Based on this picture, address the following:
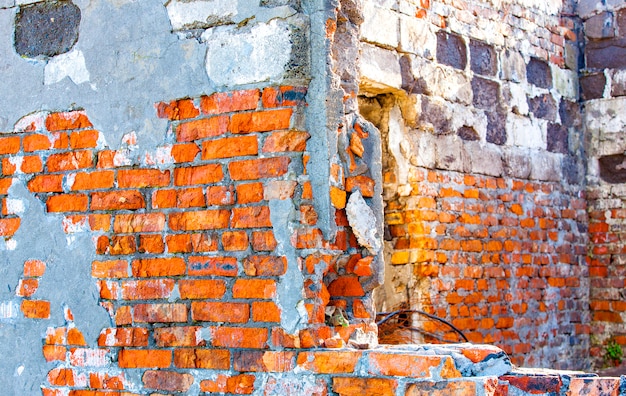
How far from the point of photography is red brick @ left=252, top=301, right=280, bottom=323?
119 inches

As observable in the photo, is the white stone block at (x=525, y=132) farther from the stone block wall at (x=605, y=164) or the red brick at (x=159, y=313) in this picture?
the red brick at (x=159, y=313)

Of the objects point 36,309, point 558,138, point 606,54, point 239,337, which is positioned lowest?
point 239,337

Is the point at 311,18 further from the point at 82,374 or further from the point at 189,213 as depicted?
the point at 82,374

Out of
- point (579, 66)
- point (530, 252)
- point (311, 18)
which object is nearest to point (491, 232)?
point (530, 252)

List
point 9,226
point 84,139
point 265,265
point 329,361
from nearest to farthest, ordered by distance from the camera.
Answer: point 329,361 < point 265,265 < point 84,139 < point 9,226

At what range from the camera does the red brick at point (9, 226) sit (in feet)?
11.6

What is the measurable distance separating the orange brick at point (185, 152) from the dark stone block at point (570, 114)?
4048 mm

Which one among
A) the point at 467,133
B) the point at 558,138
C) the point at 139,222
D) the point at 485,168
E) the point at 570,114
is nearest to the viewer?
the point at 139,222

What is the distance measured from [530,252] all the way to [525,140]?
0.77m

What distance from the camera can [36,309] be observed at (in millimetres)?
3457

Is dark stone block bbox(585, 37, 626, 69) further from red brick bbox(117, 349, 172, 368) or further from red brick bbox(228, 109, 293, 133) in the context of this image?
red brick bbox(117, 349, 172, 368)

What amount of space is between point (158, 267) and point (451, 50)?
299 centimetres

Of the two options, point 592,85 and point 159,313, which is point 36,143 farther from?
point 592,85

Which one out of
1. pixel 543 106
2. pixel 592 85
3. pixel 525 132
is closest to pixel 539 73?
pixel 543 106
